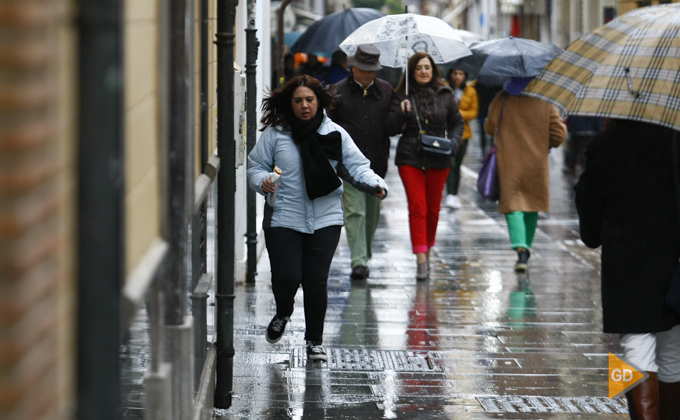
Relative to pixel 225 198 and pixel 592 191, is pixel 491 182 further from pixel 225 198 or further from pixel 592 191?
pixel 592 191

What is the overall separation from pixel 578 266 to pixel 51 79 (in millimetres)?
8564

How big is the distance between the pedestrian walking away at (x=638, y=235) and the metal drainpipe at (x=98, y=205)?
2.97 metres

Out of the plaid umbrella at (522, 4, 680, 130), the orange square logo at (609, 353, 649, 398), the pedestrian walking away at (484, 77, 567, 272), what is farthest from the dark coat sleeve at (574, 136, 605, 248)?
the pedestrian walking away at (484, 77, 567, 272)

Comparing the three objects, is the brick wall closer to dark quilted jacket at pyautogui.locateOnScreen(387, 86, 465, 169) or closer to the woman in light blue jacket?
the woman in light blue jacket

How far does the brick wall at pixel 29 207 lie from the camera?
4.25 feet

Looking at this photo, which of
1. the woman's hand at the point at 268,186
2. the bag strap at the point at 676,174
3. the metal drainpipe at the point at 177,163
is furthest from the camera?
the woman's hand at the point at 268,186

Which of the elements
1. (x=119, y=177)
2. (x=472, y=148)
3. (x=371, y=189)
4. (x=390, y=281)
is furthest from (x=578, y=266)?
(x=472, y=148)

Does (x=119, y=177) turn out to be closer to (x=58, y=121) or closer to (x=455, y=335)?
(x=58, y=121)

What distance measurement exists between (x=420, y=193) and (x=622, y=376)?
13.6 ft

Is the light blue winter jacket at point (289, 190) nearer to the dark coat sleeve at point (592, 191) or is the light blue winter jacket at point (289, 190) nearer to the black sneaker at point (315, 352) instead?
the black sneaker at point (315, 352)

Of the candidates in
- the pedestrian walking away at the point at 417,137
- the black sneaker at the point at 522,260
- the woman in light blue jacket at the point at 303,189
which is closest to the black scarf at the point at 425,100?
the pedestrian walking away at the point at 417,137

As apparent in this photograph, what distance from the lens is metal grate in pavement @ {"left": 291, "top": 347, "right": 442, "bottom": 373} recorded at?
236 inches

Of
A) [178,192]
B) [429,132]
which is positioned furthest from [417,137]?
[178,192]

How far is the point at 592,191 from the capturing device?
440cm
